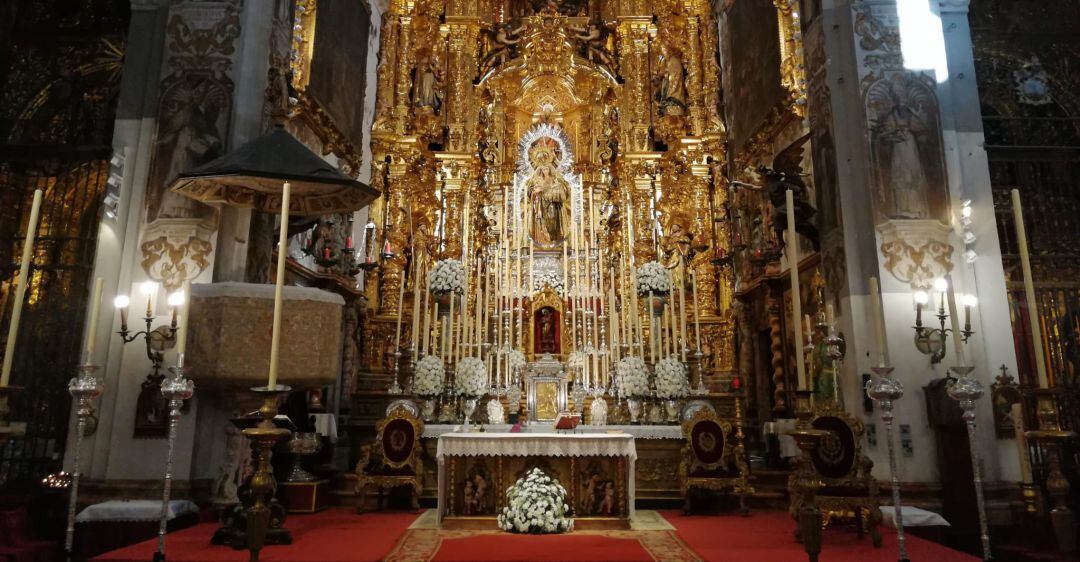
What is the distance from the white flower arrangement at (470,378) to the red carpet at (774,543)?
2838mm

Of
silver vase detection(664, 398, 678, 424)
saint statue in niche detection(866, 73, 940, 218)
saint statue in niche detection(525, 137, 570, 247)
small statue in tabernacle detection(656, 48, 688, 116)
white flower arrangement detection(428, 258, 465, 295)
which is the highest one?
small statue in tabernacle detection(656, 48, 688, 116)

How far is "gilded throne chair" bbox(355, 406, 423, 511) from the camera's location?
8.03 metres

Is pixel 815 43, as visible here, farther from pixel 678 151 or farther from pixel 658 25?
pixel 658 25

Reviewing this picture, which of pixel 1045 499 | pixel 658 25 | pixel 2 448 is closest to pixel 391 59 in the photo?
pixel 658 25

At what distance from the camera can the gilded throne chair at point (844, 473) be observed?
6.09m

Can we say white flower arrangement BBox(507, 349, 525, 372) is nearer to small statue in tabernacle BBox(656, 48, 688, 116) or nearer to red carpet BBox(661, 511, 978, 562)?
red carpet BBox(661, 511, 978, 562)

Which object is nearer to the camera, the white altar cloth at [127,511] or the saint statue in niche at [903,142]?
the white altar cloth at [127,511]

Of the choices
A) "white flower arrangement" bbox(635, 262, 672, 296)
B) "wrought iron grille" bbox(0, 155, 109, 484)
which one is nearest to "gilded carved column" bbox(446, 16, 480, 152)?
"white flower arrangement" bbox(635, 262, 672, 296)

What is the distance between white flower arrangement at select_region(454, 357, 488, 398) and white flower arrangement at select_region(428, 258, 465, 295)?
1.84m

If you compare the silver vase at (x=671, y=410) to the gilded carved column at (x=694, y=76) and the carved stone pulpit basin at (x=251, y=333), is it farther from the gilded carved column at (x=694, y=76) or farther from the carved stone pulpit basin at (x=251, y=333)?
the gilded carved column at (x=694, y=76)

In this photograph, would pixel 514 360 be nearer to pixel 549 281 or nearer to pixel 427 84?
pixel 549 281

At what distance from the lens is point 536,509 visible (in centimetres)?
629


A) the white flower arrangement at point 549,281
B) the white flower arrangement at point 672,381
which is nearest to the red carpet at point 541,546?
the white flower arrangement at point 672,381

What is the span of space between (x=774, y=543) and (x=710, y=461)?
6.63 ft
